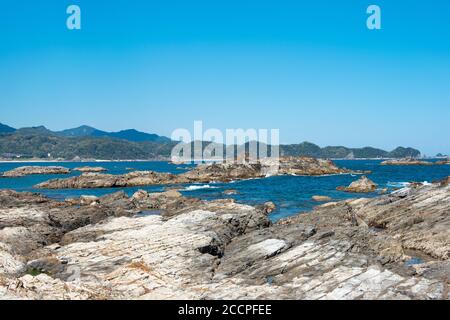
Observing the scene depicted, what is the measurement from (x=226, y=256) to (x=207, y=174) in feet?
314

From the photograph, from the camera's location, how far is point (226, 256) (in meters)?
27.0

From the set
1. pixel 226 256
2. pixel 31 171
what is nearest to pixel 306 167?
pixel 31 171

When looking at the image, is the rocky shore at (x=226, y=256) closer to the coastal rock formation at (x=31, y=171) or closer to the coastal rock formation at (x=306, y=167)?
the coastal rock formation at (x=306, y=167)

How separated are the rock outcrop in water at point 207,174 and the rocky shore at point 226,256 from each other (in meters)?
67.1

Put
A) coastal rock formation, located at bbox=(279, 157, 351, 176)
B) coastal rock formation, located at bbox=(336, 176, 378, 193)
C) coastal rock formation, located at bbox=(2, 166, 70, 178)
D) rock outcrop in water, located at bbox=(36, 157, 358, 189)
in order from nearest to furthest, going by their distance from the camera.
Result: coastal rock formation, located at bbox=(336, 176, 378, 193) < rock outcrop in water, located at bbox=(36, 157, 358, 189) < coastal rock formation, located at bbox=(279, 157, 351, 176) < coastal rock formation, located at bbox=(2, 166, 70, 178)

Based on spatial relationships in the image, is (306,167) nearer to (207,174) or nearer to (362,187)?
(207,174)

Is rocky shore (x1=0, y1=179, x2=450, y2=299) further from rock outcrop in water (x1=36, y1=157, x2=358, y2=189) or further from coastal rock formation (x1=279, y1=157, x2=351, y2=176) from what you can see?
coastal rock formation (x1=279, y1=157, x2=351, y2=176)

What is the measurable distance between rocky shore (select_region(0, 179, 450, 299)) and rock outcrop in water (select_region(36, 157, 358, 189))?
2641 inches

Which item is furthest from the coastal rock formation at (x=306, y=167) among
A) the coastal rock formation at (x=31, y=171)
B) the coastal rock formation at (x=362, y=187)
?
the coastal rock formation at (x=31, y=171)

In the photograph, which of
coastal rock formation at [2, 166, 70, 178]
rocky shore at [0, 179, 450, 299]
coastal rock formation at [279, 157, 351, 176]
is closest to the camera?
rocky shore at [0, 179, 450, 299]

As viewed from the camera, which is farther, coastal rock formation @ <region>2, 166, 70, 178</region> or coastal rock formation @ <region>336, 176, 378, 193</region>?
coastal rock formation @ <region>2, 166, 70, 178</region>

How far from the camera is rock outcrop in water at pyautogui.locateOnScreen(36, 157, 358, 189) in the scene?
105m

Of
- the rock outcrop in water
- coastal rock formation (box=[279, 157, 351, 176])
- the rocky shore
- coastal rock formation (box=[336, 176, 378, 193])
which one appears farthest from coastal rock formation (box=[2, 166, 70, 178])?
the rocky shore
